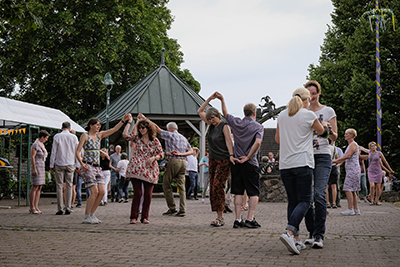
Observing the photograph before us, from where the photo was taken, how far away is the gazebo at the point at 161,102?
73.7 ft

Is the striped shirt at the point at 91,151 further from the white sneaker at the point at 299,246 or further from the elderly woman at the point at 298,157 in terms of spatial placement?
the white sneaker at the point at 299,246

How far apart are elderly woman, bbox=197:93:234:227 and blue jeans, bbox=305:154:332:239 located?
8.10ft

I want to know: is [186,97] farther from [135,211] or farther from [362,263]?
[362,263]

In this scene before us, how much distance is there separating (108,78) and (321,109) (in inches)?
595

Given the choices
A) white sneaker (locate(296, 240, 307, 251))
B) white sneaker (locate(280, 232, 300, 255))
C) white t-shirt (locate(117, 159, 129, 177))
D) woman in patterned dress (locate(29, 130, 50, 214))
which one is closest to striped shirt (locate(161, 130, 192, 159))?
woman in patterned dress (locate(29, 130, 50, 214))

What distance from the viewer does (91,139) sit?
9.22 metres

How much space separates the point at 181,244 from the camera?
6387mm

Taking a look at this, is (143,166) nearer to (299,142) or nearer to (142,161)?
(142,161)

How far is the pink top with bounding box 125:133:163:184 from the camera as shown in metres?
8.74

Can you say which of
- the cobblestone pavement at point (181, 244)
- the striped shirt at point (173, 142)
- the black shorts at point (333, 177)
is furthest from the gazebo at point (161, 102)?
the cobblestone pavement at point (181, 244)

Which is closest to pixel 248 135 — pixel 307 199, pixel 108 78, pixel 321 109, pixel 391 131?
pixel 321 109

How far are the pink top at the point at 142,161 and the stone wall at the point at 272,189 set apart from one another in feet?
26.7

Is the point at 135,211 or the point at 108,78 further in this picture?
the point at 108,78

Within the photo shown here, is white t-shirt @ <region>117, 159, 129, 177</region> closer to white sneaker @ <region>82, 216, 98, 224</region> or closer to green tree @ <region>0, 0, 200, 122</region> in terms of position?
white sneaker @ <region>82, 216, 98, 224</region>
